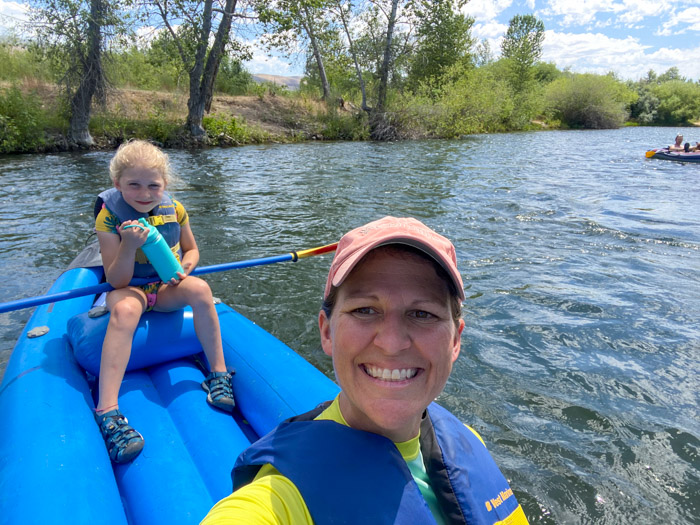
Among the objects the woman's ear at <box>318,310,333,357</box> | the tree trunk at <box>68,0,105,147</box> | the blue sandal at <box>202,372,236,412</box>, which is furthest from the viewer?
the tree trunk at <box>68,0,105,147</box>

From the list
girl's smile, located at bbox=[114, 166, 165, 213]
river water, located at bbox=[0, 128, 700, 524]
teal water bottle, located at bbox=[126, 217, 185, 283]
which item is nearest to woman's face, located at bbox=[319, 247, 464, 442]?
river water, located at bbox=[0, 128, 700, 524]

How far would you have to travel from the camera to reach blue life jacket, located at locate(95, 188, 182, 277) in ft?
8.08

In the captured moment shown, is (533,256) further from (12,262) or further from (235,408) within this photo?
(12,262)

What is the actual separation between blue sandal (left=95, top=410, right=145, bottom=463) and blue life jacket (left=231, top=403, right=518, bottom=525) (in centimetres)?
96

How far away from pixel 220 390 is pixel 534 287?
3.08 meters

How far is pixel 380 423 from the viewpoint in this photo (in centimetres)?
93

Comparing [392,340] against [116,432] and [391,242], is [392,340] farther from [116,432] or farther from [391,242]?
[116,432]

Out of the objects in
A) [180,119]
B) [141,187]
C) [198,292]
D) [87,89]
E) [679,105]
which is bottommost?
[198,292]

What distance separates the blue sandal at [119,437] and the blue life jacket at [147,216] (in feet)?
2.98

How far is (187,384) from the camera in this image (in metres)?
2.22

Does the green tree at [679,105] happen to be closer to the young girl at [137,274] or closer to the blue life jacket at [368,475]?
the young girl at [137,274]

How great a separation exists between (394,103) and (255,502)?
21659 millimetres

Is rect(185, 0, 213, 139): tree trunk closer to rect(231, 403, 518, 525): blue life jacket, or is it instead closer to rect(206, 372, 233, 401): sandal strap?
rect(206, 372, 233, 401): sandal strap

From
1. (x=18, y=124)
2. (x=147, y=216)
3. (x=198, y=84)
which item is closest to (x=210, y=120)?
(x=198, y=84)
